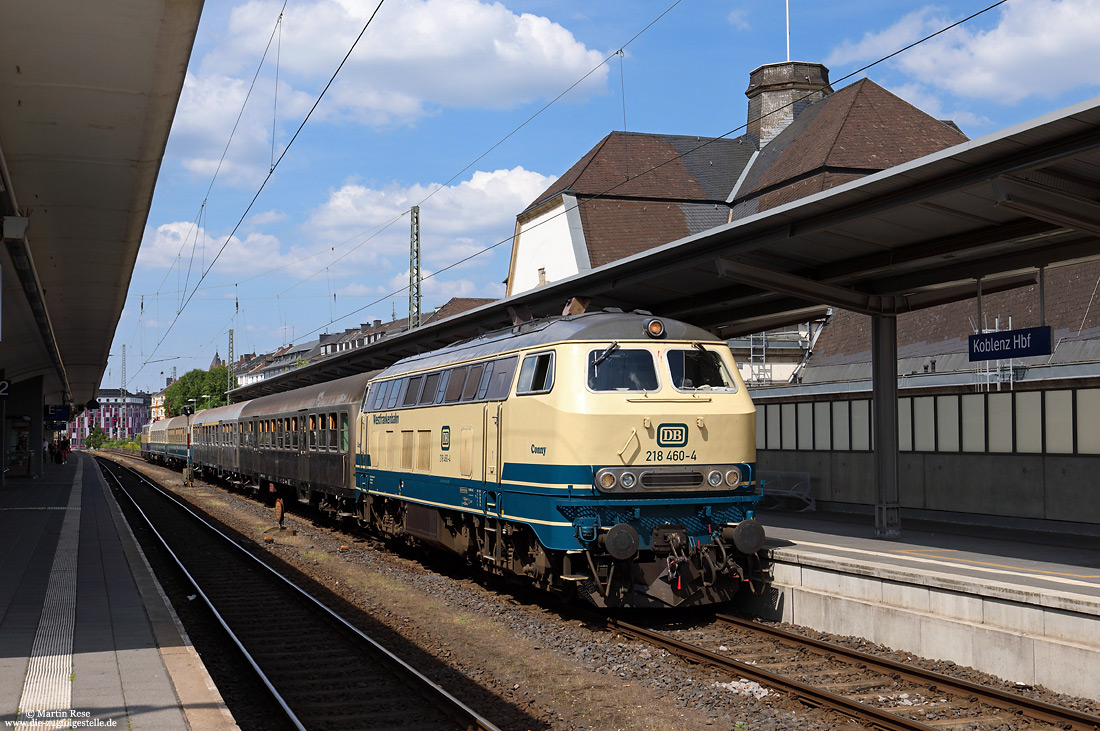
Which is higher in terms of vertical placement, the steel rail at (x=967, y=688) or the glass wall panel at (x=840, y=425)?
the glass wall panel at (x=840, y=425)

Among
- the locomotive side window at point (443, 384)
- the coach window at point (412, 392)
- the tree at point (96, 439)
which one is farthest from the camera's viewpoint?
the tree at point (96, 439)

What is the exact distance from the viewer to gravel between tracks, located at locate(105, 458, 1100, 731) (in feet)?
26.9

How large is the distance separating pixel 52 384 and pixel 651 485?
5717 cm

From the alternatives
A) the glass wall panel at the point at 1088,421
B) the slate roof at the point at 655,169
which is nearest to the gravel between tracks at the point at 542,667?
the glass wall panel at the point at 1088,421

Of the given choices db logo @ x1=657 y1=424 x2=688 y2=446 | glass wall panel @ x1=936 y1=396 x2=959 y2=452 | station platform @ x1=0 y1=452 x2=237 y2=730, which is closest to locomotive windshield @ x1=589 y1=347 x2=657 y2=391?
db logo @ x1=657 y1=424 x2=688 y2=446

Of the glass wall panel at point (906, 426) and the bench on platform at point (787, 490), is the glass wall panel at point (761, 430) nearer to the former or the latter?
the bench on platform at point (787, 490)

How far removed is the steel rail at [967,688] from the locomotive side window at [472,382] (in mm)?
5185

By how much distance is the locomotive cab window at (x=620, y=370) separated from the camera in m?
11.6

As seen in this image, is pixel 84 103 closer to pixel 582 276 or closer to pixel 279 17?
pixel 279 17

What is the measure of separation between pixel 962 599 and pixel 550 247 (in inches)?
1557

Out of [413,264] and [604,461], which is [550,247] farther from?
[604,461]

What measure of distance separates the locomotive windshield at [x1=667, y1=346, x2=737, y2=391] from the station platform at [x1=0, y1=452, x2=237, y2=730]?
6.14 meters

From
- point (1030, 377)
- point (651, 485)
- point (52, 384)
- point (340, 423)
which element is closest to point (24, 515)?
point (340, 423)

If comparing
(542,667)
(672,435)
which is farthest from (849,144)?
(542,667)
